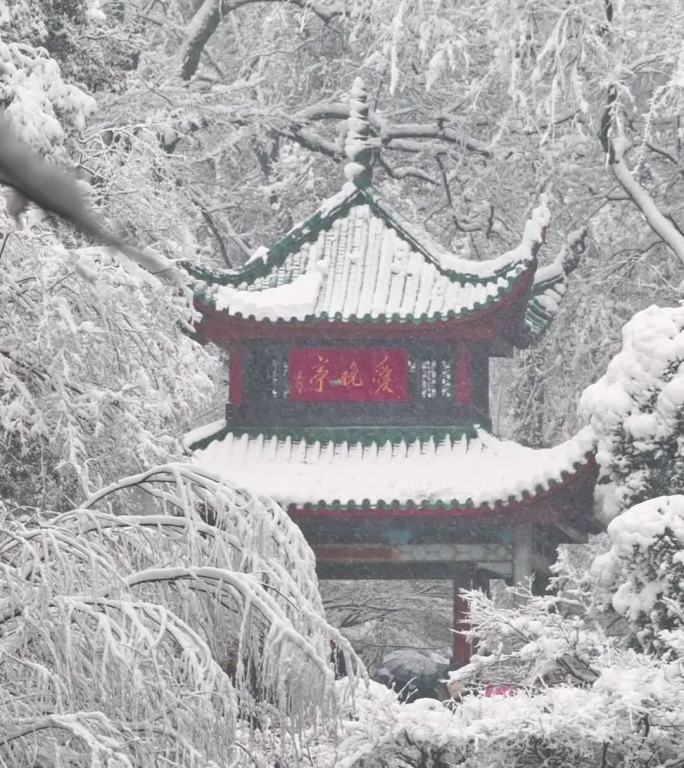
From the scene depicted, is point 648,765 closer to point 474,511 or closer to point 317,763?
point 317,763

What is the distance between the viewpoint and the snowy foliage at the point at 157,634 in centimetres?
371

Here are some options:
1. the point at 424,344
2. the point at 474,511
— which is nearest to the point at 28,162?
the point at 474,511

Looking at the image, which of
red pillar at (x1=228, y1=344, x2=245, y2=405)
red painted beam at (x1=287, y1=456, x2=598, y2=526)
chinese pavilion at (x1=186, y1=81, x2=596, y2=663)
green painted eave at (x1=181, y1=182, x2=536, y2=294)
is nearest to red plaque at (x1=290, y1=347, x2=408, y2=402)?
chinese pavilion at (x1=186, y1=81, x2=596, y2=663)

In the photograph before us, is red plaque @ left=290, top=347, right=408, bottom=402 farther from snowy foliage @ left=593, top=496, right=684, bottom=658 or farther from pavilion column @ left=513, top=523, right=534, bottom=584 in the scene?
snowy foliage @ left=593, top=496, right=684, bottom=658

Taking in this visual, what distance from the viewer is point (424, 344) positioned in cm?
1063

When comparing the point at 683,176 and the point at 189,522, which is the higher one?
the point at 683,176

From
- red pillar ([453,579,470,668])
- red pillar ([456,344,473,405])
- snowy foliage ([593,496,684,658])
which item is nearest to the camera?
snowy foliage ([593,496,684,658])

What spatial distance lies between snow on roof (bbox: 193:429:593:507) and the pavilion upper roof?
0.98 meters

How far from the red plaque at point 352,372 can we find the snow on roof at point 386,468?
39 cm

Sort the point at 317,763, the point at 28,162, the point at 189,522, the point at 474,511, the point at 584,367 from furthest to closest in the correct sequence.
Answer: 1. the point at 584,367
2. the point at 474,511
3. the point at 317,763
4. the point at 189,522
5. the point at 28,162

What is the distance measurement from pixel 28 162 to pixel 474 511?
886cm

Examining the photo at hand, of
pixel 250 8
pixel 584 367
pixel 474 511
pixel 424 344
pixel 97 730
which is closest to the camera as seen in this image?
pixel 97 730

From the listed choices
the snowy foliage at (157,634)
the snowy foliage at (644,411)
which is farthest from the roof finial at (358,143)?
the snowy foliage at (157,634)

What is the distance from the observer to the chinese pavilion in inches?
388
